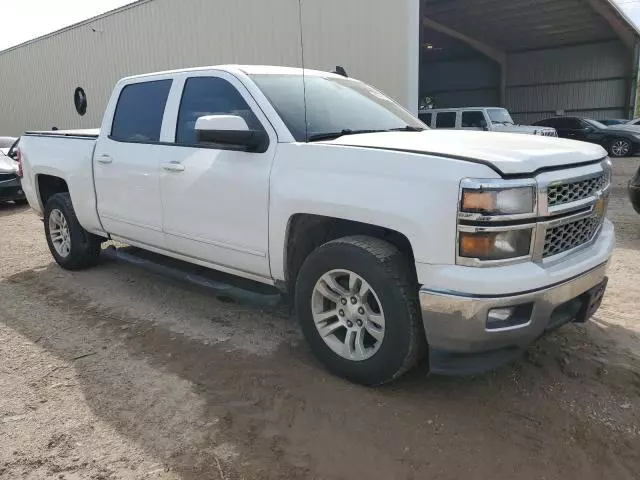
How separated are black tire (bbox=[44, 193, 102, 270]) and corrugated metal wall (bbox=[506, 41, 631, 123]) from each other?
26.7m

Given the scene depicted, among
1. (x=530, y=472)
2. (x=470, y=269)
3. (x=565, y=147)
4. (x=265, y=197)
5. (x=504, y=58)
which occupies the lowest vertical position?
(x=530, y=472)

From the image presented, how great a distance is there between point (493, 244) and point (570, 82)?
93.6 feet

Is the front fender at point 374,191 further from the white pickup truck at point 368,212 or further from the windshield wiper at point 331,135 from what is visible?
the windshield wiper at point 331,135

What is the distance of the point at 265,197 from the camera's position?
3.47 metres

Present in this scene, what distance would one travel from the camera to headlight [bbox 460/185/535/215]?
2.59 m

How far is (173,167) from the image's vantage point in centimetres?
408

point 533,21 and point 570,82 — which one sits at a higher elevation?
point 533,21

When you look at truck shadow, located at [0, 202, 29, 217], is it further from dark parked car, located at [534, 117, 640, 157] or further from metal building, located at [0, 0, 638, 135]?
dark parked car, located at [534, 117, 640, 157]

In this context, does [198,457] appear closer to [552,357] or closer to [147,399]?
[147,399]

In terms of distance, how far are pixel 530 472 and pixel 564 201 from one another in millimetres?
1345

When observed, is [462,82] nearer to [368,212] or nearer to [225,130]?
[225,130]

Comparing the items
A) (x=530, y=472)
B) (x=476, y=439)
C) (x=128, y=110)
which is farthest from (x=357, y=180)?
(x=128, y=110)

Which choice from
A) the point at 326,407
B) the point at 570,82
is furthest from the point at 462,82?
the point at 326,407

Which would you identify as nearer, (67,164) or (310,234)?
(310,234)
